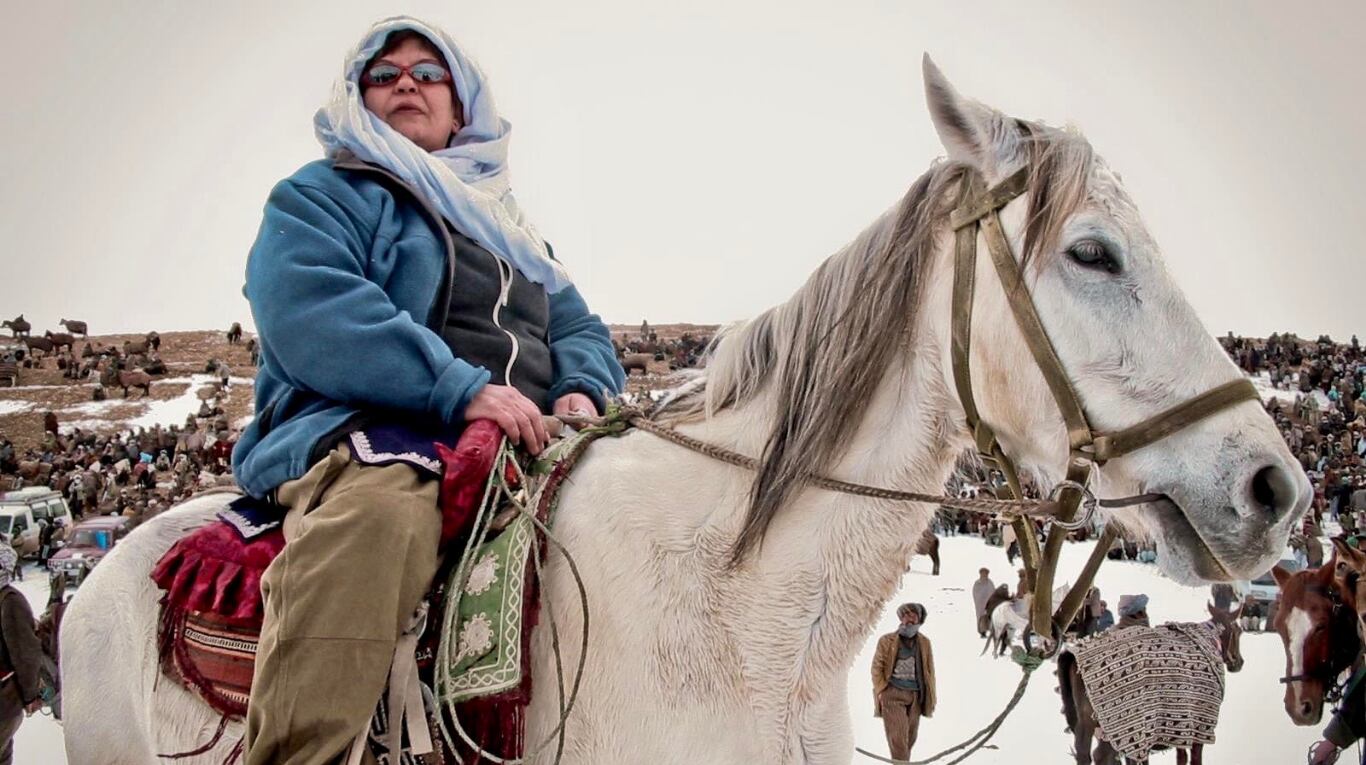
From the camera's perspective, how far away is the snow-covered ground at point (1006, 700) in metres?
10.5

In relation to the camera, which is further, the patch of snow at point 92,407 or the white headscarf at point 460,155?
the patch of snow at point 92,407

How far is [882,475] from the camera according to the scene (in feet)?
6.63

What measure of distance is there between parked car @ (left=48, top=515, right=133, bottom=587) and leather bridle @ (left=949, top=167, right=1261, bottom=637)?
21.5 meters

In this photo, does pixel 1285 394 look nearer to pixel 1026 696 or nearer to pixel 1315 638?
pixel 1026 696

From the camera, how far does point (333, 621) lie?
1824 mm

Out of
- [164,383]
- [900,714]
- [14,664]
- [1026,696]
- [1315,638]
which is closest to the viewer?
[14,664]

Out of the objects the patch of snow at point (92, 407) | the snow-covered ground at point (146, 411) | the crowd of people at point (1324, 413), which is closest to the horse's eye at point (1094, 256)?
the crowd of people at point (1324, 413)

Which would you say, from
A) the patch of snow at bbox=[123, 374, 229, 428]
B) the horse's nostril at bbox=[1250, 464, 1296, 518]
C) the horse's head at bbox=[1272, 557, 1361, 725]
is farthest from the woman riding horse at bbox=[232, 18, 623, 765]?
the patch of snow at bbox=[123, 374, 229, 428]

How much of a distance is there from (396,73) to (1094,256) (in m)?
2.05

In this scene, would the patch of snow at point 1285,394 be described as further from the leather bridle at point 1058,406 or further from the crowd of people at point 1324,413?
the leather bridle at point 1058,406

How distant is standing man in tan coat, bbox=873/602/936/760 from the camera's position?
31.6 feet

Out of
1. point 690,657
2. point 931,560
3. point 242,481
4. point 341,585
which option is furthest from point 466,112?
point 931,560

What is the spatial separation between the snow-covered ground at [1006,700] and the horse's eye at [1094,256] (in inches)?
193

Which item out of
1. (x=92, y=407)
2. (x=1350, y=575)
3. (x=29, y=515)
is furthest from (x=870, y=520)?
(x=92, y=407)
